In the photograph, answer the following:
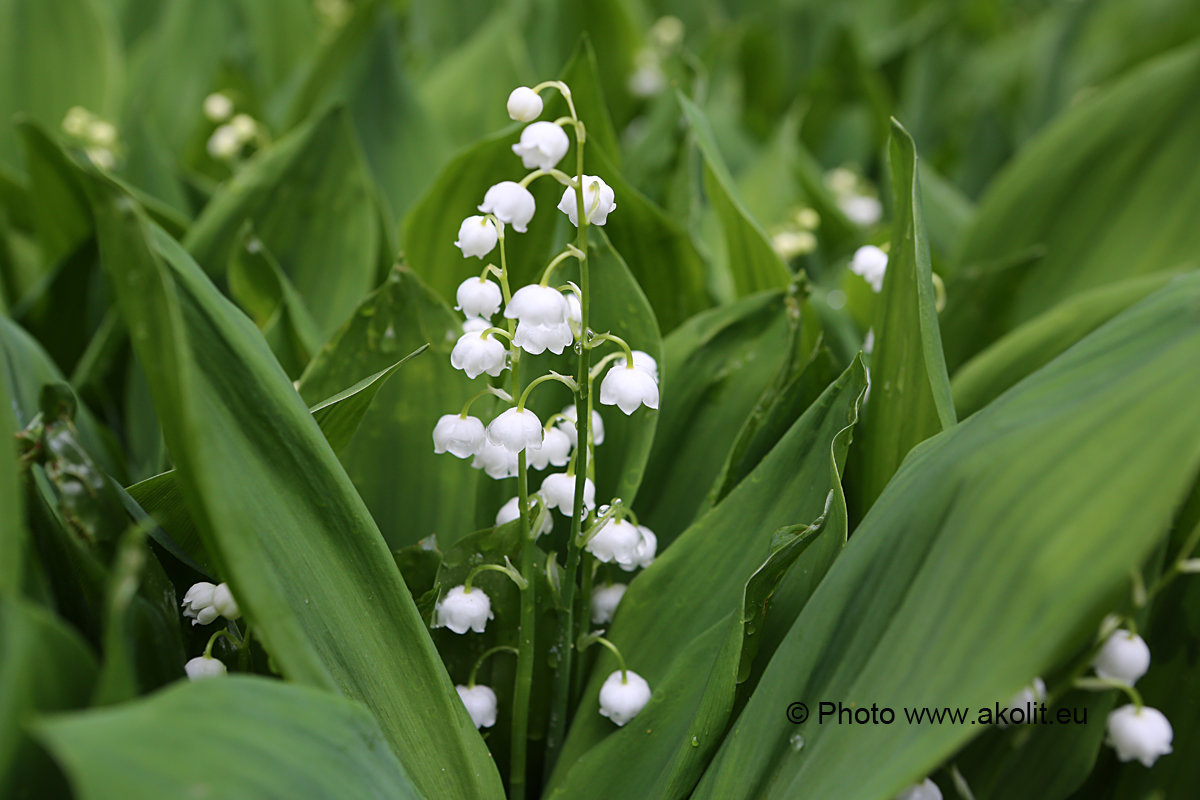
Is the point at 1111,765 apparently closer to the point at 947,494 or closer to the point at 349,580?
the point at 947,494

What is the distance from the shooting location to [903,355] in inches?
28.7

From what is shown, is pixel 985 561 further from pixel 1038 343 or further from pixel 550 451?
pixel 1038 343

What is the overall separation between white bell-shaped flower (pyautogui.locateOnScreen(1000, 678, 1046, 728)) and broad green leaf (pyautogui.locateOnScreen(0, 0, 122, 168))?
142 centimetres

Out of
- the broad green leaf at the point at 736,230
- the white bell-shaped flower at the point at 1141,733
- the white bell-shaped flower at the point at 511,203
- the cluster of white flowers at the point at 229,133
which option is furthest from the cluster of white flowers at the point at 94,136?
the white bell-shaped flower at the point at 1141,733

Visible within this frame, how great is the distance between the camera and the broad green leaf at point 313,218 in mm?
1083

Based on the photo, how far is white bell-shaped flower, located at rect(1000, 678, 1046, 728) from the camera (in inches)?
25.8

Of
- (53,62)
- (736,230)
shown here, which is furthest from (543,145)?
(53,62)

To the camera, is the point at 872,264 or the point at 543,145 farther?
the point at 872,264

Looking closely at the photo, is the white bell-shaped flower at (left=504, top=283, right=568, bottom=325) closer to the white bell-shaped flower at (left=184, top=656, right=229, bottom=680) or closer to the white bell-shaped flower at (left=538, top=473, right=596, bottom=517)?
the white bell-shaped flower at (left=538, top=473, right=596, bottom=517)

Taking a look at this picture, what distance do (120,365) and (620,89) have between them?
1.02 m

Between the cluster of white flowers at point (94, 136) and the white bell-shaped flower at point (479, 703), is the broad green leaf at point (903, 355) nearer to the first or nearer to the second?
the white bell-shaped flower at point (479, 703)

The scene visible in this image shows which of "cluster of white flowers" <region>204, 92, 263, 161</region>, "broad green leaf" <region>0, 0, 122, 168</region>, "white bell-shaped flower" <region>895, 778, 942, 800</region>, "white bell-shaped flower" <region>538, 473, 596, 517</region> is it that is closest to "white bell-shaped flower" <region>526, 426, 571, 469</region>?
"white bell-shaped flower" <region>538, 473, 596, 517</region>

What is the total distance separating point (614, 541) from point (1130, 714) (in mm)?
411

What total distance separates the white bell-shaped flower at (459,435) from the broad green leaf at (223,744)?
17 centimetres
